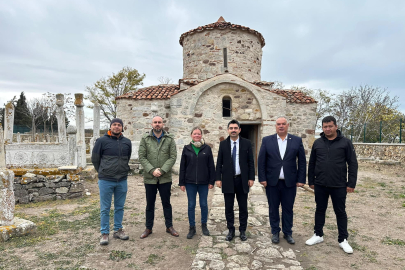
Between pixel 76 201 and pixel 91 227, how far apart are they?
2.25 m

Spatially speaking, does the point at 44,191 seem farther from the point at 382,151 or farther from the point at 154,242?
the point at 382,151

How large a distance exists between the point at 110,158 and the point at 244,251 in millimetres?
2321

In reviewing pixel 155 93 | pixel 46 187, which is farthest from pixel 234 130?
pixel 155 93

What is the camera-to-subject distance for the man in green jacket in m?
3.79

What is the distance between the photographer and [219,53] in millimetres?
10852

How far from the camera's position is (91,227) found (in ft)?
14.4

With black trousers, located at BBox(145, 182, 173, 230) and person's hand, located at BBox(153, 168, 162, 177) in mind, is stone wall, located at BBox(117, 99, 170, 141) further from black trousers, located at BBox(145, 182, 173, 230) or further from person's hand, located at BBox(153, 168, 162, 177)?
person's hand, located at BBox(153, 168, 162, 177)

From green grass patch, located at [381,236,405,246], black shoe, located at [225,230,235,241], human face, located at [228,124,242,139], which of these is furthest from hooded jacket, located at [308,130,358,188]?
black shoe, located at [225,230,235,241]

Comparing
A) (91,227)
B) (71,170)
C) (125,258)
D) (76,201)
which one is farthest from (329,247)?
(71,170)

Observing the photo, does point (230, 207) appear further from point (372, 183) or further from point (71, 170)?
point (372, 183)

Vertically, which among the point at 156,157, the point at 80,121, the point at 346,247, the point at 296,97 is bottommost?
the point at 346,247

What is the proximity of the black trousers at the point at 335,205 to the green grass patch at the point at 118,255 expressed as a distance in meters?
2.81

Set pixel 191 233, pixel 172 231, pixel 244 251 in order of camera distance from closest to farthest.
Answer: pixel 244 251, pixel 191 233, pixel 172 231

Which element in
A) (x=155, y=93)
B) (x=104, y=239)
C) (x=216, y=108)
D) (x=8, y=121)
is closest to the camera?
(x=104, y=239)
